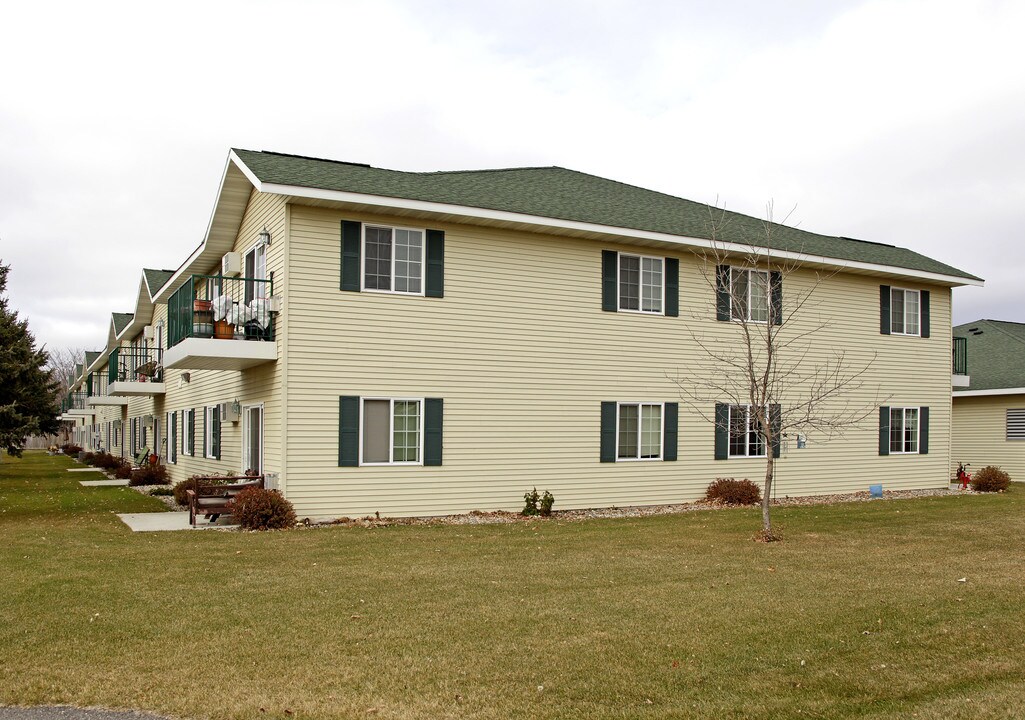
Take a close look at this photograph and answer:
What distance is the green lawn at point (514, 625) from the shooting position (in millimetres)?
5688

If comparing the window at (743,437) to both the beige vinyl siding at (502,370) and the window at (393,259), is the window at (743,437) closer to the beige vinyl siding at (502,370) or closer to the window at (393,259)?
the beige vinyl siding at (502,370)

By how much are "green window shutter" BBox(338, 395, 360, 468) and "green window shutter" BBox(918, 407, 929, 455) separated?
14.7 meters

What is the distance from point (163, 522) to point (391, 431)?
4257mm

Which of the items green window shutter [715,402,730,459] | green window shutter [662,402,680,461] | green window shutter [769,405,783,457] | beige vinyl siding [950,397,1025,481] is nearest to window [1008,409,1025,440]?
beige vinyl siding [950,397,1025,481]

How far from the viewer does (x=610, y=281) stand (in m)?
17.3

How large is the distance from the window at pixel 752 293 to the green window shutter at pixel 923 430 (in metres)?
5.75

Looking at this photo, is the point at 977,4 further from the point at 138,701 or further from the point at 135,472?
the point at 135,472

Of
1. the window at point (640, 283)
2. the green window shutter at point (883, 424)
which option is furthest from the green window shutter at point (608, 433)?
the green window shutter at point (883, 424)

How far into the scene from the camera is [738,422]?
18.8 meters

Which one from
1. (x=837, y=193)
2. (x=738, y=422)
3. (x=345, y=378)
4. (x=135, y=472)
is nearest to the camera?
(x=345, y=378)

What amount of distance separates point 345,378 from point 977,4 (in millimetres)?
11959

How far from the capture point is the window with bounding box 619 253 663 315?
1758cm

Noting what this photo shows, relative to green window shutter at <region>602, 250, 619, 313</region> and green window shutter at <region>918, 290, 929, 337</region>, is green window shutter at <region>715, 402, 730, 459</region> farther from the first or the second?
green window shutter at <region>918, 290, 929, 337</region>

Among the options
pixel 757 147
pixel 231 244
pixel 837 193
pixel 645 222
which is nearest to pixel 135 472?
pixel 231 244
